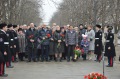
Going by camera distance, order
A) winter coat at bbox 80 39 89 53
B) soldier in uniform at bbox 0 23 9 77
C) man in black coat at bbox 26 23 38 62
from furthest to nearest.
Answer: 1. winter coat at bbox 80 39 89 53
2. man in black coat at bbox 26 23 38 62
3. soldier in uniform at bbox 0 23 9 77

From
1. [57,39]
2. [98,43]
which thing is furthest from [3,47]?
[98,43]

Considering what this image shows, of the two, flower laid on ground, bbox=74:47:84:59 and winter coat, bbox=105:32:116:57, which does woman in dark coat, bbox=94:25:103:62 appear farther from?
winter coat, bbox=105:32:116:57

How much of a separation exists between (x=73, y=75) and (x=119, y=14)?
51.8 ft

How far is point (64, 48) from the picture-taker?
19797 millimetres

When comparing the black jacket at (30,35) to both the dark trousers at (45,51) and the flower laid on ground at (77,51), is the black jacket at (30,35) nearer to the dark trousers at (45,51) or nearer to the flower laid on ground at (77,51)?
the dark trousers at (45,51)

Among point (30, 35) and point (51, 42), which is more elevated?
point (30, 35)

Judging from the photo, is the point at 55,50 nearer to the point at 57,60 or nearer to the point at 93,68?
the point at 57,60

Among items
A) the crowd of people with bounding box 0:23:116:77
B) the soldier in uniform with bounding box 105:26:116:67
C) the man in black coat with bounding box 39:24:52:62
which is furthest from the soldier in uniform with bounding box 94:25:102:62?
the man in black coat with bounding box 39:24:52:62

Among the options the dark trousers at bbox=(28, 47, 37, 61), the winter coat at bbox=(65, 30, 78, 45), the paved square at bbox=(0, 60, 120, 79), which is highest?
the winter coat at bbox=(65, 30, 78, 45)

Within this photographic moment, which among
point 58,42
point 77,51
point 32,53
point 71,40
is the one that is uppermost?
point 71,40

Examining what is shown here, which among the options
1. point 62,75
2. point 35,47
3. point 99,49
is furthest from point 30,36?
point 62,75

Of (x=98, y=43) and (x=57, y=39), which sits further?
(x=98, y=43)

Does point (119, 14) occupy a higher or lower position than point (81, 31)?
higher

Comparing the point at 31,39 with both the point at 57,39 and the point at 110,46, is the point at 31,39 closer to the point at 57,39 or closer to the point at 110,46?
the point at 57,39
